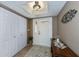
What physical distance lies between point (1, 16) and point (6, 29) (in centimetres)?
52

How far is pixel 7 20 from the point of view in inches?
136

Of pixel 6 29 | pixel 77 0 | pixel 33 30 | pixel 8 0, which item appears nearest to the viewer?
pixel 77 0

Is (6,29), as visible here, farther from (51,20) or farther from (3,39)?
(51,20)

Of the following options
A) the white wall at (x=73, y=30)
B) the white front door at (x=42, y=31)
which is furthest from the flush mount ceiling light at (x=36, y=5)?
the white front door at (x=42, y=31)

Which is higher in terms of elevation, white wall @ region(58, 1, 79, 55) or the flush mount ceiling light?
the flush mount ceiling light

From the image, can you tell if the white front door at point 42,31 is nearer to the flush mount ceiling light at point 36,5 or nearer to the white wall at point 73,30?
the flush mount ceiling light at point 36,5

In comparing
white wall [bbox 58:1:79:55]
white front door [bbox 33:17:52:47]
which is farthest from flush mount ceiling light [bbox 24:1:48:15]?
white front door [bbox 33:17:52:47]

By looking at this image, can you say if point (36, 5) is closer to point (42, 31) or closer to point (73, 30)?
point (73, 30)

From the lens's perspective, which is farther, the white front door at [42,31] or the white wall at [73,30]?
the white front door at [42,31]

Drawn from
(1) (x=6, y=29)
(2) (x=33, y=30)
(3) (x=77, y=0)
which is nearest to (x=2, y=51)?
(1) (x=6, y=29)

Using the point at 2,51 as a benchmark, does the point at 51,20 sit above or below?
above

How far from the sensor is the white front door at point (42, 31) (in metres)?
6.06

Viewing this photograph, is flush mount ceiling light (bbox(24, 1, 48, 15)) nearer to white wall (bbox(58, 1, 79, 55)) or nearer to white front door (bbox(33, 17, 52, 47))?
white wall (bbox(58, 1, 79, 55))

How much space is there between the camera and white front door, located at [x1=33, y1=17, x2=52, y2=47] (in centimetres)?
606
